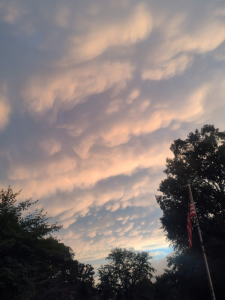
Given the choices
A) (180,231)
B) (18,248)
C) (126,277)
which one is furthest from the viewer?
(126,277)

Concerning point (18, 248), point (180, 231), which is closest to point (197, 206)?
point (180, 231)

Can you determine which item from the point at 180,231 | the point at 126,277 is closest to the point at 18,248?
the point at 180,231

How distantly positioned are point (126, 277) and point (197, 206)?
133 ft

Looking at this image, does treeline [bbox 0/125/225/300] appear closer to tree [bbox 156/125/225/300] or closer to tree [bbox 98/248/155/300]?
tree [bbox 156/125/225/300]

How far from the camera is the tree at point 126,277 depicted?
60.7 m

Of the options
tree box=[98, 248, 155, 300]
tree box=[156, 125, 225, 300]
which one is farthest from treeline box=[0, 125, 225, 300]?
tree box=[98, 248, 155, 300]

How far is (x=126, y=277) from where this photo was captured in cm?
6184

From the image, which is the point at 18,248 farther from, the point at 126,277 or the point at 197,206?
the point at 126,277

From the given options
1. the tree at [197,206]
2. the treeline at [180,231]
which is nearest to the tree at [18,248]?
A: the treeline at [180,231]

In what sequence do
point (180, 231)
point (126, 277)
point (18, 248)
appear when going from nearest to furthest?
point (18, 248), point (180, 231), point (126, 277)

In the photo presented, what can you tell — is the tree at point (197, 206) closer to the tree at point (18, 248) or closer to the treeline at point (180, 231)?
the treeline at point (180, 231)

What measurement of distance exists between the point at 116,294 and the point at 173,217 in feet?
142

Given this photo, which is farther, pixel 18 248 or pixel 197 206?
pixel 197 206

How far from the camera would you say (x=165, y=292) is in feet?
237
